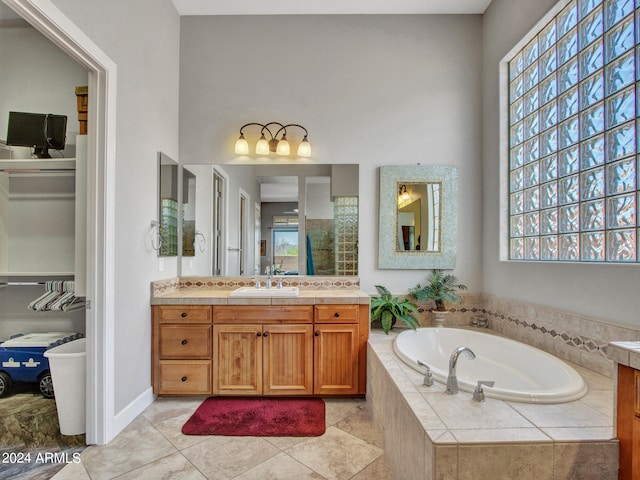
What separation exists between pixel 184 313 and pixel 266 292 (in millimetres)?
626

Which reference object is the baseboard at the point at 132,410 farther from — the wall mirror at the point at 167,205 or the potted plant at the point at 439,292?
the potted plant at the point at 439,292

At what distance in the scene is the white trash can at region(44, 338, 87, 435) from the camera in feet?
5.96

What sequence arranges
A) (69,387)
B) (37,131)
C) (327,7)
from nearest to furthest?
(69,387), (37,131), (327,7)

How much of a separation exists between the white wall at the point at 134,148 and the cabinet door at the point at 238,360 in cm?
51

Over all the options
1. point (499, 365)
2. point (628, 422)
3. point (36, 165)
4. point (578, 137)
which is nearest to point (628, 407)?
point (628, 422)

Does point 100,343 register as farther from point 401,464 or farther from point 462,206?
point 462,206

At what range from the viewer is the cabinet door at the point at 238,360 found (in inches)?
91.9

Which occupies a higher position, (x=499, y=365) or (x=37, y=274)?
(x=37, y=274)

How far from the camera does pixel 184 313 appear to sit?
2348 millimetres

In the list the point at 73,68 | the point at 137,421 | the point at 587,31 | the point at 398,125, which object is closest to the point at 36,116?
the point at 73,68

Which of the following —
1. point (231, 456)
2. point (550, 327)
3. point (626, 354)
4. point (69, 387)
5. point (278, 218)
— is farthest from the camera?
point (278, 218)

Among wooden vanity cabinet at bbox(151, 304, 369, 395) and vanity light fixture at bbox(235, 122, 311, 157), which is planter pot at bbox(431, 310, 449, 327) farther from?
vanity light fixture at bbox(235, 122, 311, 157)

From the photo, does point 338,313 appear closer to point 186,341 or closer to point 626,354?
point 186,341

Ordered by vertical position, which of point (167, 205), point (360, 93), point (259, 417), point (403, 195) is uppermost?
point (360, 93)
